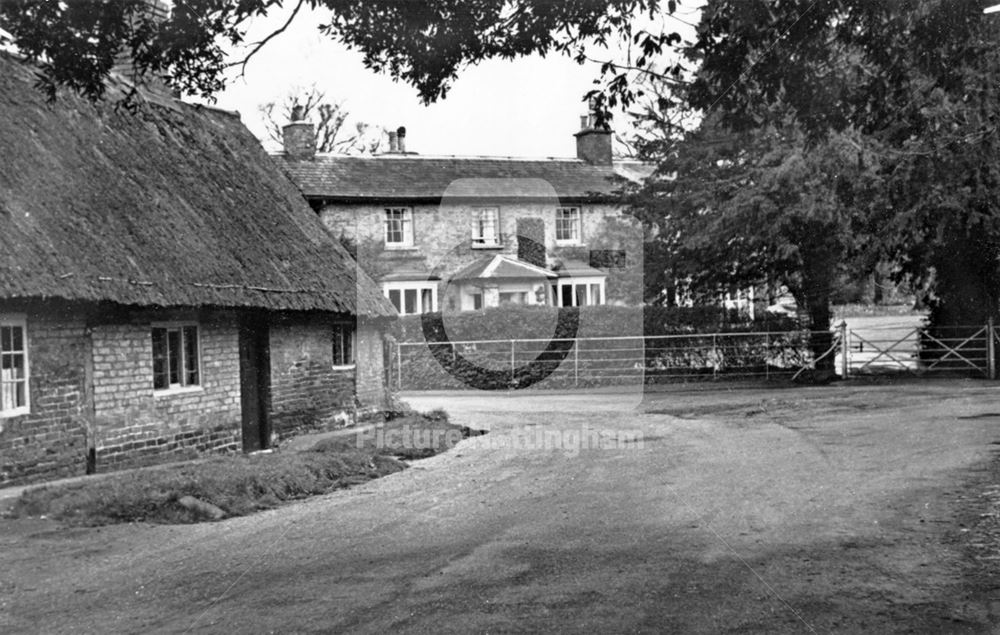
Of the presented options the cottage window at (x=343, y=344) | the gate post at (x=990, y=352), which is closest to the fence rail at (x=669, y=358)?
the gate post at (x=990, y=352)

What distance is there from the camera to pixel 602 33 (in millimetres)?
9664

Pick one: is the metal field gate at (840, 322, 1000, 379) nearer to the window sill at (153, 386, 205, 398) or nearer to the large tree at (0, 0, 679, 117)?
the window sill at (153, 386, 205, 398)

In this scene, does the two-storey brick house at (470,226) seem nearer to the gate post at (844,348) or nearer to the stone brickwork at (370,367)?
the gate post at (844,348)

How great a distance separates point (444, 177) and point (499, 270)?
17.6ft

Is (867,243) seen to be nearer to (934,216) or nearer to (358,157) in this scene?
(934,216)

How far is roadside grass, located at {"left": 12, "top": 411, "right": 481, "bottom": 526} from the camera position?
38.9 ft

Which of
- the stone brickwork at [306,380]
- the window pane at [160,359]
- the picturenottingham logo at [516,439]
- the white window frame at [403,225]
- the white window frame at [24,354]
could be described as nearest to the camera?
the white window frame at [24,354]

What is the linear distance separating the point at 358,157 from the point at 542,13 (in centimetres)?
3382

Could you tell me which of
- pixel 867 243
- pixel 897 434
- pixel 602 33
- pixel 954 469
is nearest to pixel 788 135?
pixel 867 243

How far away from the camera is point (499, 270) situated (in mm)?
39562

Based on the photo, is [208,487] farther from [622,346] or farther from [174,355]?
[622,346]

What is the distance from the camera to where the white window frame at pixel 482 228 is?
136 feet

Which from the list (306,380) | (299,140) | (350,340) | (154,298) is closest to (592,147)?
(299,140)

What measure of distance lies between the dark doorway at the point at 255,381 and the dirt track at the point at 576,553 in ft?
16.1
